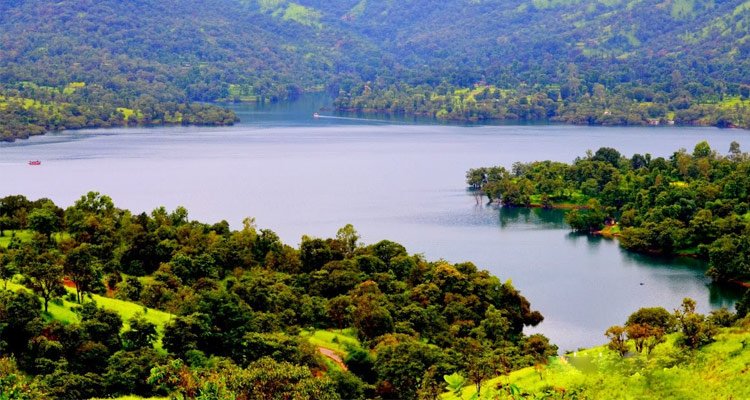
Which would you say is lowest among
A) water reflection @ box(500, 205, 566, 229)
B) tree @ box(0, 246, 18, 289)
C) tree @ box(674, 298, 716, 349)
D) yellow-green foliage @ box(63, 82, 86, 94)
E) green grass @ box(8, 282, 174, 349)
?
water reflection @ box(500, 205, 566, 229)

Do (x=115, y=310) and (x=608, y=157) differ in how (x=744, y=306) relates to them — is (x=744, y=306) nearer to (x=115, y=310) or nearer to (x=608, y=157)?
(x=115, y=310)

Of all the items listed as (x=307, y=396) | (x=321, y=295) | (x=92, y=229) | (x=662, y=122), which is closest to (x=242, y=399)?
(x=307, y=396)

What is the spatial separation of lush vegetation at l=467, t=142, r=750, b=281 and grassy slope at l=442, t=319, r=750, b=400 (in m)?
31.2

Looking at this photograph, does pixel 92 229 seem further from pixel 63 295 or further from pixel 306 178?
pixel 306 178

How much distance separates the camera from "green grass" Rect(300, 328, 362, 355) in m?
36.4

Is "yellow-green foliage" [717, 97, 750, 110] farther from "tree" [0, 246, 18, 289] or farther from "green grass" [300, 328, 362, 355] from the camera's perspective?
"tree" [0, 246, 18, 289]

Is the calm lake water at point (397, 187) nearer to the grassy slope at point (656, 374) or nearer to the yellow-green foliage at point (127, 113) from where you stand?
the yellow-green foliage at point (127, 113)

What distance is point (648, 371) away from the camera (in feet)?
79.0

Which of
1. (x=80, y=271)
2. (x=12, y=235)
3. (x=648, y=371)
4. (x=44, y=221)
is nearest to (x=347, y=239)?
(x=44, y=221)

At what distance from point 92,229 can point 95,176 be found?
174 feet

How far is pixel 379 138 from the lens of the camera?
145000 mm

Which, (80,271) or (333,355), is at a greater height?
(80,271)

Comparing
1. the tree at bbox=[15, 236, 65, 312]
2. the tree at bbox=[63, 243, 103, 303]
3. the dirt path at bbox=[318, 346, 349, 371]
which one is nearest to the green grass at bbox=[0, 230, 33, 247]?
the tree at bbox=[15, 236, 65, 312]

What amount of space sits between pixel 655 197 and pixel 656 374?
53.2 m
